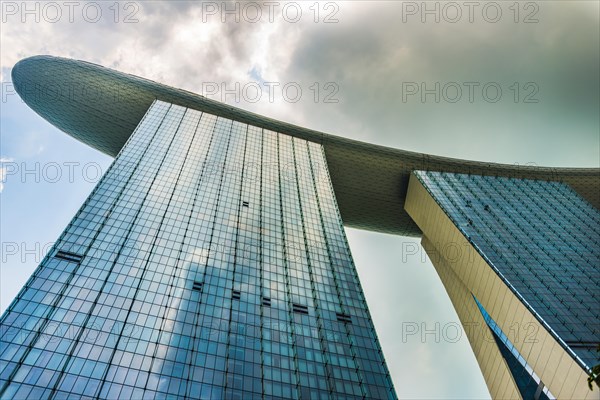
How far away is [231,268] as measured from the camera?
45.4m

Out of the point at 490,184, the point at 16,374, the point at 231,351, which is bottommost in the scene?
the point at 16,374

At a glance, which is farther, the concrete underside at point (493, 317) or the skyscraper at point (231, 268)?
the concrete underside at point (493, 317)

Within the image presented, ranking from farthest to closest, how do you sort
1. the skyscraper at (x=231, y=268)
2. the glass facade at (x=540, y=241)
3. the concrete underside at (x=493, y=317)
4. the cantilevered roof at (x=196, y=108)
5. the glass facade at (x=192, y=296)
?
the cantilevered roof at (x=196, y=108)
the glass facade at (x=540, y=241)
the concrete underside at (x=493, y=317)
the skyscraper at (x=231, y=268)
the glass facade at (x=192, y=296)

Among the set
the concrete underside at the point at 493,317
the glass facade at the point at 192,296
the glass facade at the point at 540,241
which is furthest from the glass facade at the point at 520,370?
the glass facade at the point at 192,296

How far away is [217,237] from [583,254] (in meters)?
43.6

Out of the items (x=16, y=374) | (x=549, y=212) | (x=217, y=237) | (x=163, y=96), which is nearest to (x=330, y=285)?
(x=217, y=237)

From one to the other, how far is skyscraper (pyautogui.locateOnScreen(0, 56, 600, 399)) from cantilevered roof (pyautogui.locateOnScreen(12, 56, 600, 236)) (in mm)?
278

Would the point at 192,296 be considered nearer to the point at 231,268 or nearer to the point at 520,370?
the point at 231,268

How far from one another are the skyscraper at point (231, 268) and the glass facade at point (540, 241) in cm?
33

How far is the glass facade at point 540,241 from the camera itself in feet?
146

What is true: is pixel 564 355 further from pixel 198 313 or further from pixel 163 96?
pixel 163 96

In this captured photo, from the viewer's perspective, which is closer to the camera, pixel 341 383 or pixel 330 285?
pixel 341 383

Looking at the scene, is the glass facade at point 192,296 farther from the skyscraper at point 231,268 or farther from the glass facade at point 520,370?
the glass facade at point 520,370

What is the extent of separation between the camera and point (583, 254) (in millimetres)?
56281
